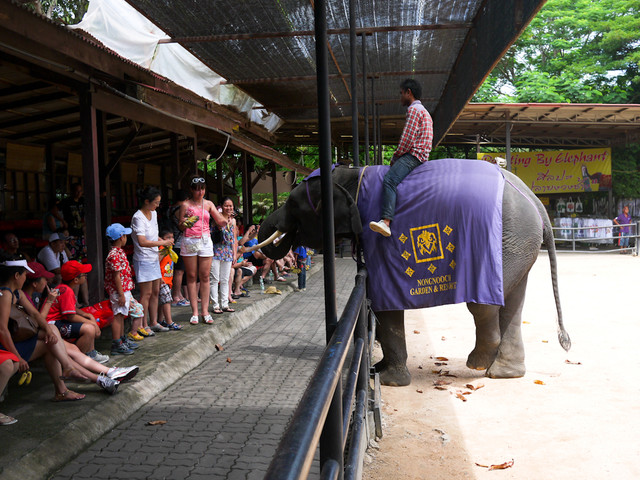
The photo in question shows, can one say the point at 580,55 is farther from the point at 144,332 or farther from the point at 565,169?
the point at 144,332

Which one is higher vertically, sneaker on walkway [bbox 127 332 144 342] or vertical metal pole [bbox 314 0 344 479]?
vertical metal pole [bbox 314 0 344 479]

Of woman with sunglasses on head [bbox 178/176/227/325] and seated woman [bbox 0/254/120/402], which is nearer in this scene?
seated woman [bbox 0/254/120/402]

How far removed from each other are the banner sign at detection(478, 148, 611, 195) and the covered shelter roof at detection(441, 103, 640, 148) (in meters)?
0.51

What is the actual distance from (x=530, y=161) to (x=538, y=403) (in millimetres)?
22110

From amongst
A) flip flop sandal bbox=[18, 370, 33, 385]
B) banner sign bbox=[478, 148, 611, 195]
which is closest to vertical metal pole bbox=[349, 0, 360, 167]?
flip flop sandal bbox=[18, 370, 33, 385]

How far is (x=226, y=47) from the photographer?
8125mm

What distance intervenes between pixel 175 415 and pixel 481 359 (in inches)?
116

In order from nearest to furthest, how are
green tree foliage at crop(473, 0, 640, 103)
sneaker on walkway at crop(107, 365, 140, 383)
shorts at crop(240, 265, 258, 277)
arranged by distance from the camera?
sneaker on walkway at crop(107, 365, 140, 383) → shorts at crop(240, 265, 258, 277) → green tree foliage at crop(473, 0, 640, 103)

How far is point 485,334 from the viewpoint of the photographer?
232 inches

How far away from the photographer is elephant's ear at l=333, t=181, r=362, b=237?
18.1 ft

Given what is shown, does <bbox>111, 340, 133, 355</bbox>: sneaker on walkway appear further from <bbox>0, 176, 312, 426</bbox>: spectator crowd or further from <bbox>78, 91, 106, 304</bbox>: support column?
<bbox>78, 91, 106, 304</bbox>: support column

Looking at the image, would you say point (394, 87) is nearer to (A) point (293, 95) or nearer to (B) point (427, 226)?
(A) point (293, 95)

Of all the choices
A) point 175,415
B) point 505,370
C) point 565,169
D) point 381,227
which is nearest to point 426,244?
point 381,227

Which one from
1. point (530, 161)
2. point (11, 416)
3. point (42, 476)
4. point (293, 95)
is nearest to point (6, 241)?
point (11, 416)
